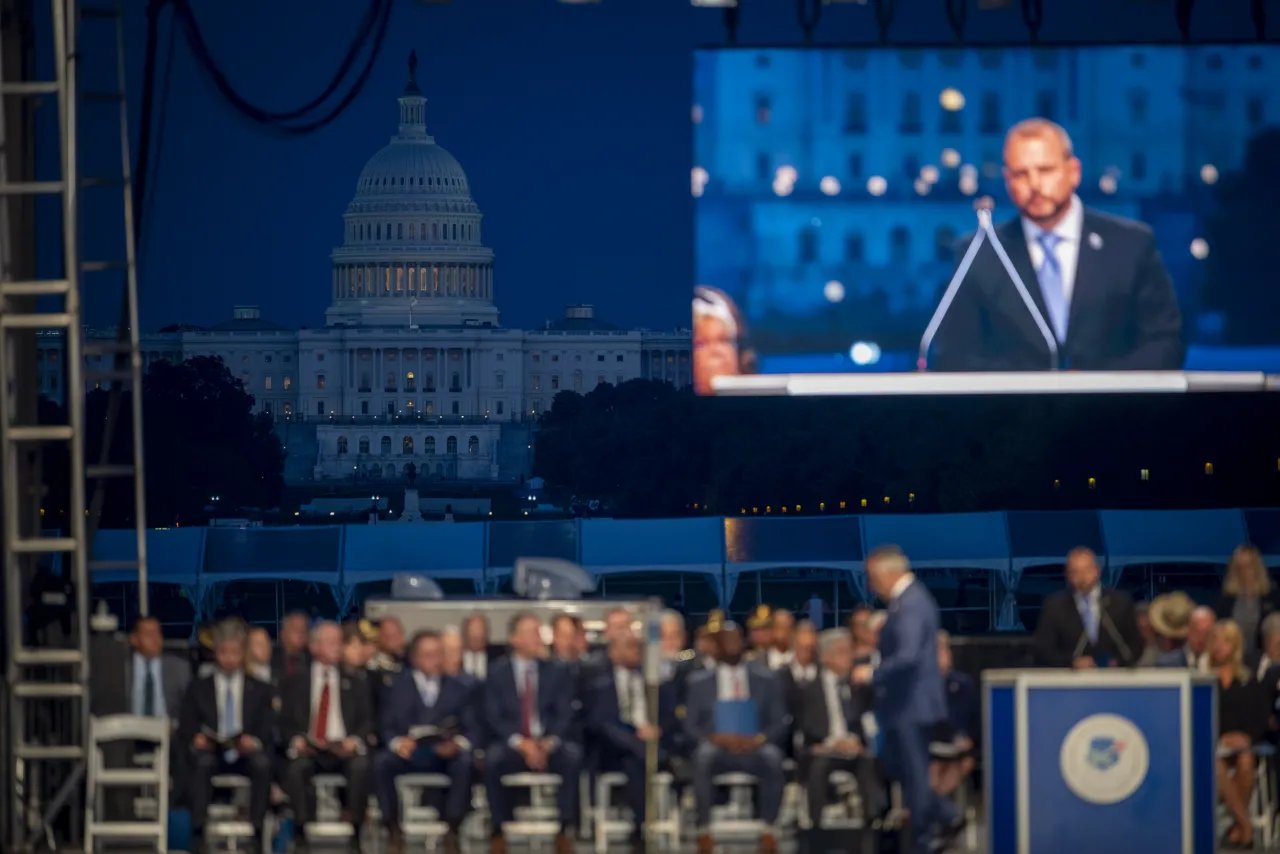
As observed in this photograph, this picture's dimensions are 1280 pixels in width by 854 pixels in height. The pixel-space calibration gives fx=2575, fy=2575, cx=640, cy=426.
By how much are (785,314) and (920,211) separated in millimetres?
1288

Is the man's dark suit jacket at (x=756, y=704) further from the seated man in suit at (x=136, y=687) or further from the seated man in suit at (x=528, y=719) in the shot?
the seated man in suit at (x=136, y=687)

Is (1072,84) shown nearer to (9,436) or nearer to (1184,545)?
(9,436)

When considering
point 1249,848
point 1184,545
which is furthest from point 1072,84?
point 1184,545

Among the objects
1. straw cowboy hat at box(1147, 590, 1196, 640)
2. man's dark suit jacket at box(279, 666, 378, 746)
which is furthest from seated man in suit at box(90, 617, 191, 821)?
straw cowboy hat at box(1147, 590, 1196, 640)

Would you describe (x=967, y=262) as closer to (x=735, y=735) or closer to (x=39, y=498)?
(x=735, y=735)

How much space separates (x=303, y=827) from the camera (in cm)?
1698

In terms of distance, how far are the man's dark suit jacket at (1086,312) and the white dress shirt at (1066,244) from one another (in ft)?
0.12

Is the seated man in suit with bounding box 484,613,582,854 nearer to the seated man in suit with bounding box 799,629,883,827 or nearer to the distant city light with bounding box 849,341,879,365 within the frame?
the seated man in suit with bounding box 799,629,883,827

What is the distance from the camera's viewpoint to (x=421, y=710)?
17047 mm

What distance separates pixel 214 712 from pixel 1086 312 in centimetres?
693

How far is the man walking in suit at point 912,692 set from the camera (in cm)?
1500

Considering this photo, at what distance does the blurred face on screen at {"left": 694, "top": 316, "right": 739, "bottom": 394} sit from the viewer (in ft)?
62.3

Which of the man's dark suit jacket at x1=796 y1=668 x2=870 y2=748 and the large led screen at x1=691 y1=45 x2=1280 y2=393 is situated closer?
the man's dark suit jacket at x1=796 y1=668 x2=870 y2=748

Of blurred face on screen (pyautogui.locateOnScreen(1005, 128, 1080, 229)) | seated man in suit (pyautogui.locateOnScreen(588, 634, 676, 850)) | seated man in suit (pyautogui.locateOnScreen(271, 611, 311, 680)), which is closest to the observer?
seated man in suit (pyautogui.locateOnScreen(588, 634, 676, 850))
